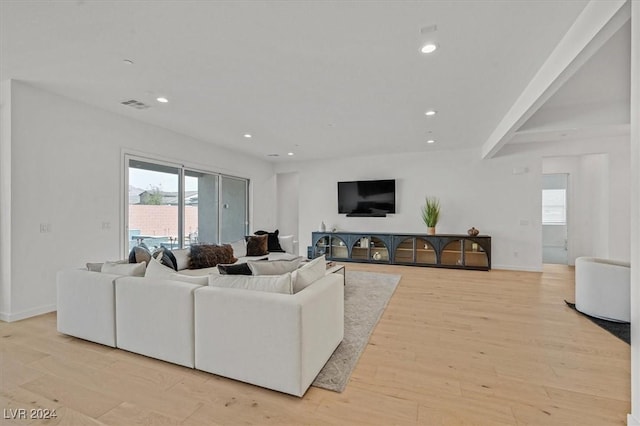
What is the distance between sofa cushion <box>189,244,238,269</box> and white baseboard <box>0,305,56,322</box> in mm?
1661

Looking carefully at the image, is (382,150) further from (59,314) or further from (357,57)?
(59,314)

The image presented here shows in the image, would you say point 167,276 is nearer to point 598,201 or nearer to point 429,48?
point 429,48

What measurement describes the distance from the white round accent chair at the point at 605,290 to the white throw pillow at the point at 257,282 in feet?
11.9

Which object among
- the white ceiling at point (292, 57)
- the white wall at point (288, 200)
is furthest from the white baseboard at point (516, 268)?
the white wall at point (288, 200)

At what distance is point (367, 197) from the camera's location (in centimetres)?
708

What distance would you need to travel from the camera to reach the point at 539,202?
582cm

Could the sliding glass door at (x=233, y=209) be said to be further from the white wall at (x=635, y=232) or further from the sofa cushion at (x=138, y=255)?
the white wall at (x=635, y=232)

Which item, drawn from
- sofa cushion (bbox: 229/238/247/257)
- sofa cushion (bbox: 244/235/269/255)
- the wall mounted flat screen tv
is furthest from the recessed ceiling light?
the wall mounted flat screen tv

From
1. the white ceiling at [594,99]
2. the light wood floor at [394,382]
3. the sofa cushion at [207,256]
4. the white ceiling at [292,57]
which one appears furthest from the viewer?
the sofa cushion at [207,256]

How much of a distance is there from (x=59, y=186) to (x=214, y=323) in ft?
10.3

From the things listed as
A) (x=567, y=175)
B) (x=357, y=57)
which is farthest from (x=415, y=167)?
(x=357, y=57)

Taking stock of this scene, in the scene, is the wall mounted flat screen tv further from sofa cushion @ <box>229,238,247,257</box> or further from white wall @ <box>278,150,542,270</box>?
sofa cushion @ <box>229,238,247,257</box>

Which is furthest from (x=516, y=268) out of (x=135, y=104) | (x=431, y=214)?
(x=135, y=104)

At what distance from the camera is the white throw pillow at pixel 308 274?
7.29ft
